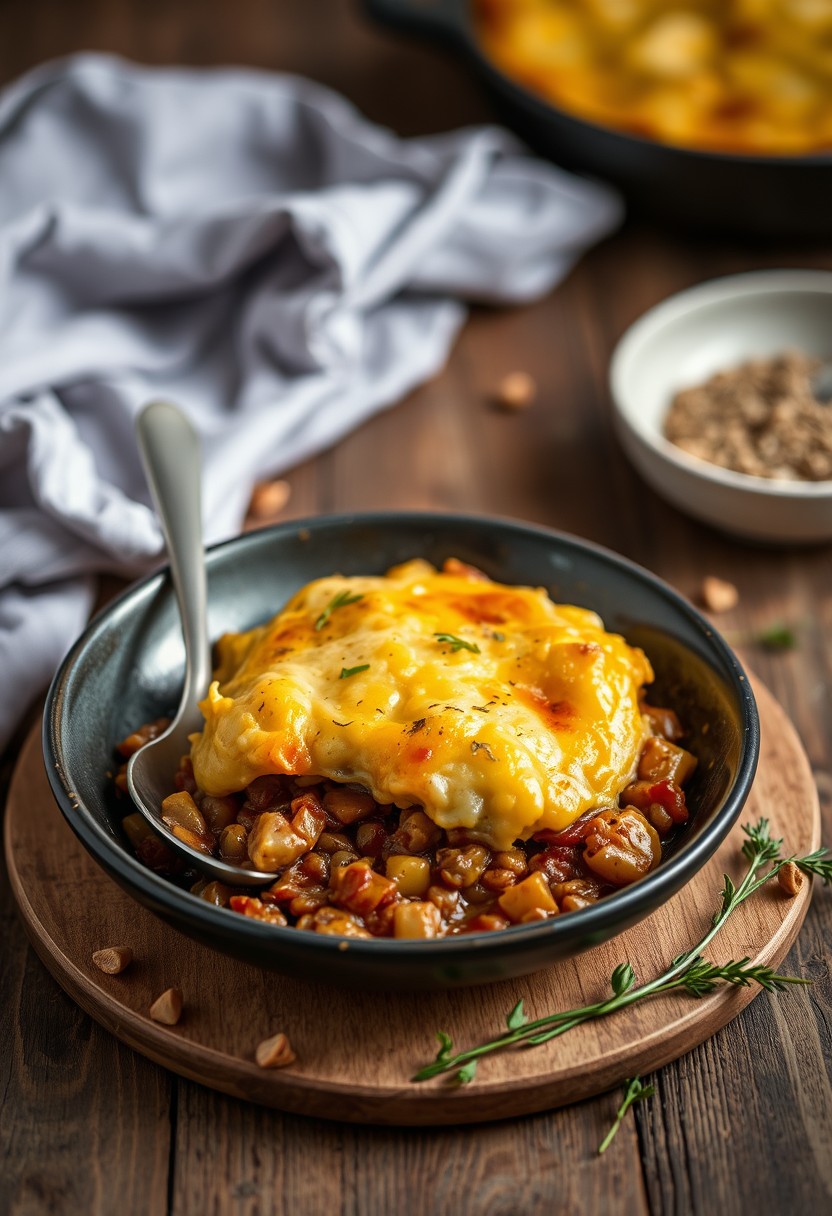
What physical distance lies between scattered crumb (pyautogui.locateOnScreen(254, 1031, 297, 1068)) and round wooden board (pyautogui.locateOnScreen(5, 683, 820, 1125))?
0.02 meters

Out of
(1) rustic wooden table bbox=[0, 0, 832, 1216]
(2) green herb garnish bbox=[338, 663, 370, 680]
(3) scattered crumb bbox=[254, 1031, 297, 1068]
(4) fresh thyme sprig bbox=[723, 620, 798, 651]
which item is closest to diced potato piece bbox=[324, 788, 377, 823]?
(2) green herb garnish bbox=[338, 663, 370, 680]

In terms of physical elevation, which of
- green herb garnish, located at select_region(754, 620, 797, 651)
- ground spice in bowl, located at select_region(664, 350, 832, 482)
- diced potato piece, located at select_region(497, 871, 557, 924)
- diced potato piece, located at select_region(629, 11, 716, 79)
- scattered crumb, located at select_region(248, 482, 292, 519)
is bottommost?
green herb garnish, located at select_region(754, 620, 797, 651)

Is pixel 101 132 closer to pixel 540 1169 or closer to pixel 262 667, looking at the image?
pixel 262 667

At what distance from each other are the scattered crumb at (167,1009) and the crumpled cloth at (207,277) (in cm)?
112

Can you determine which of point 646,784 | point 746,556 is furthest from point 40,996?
point 746,556

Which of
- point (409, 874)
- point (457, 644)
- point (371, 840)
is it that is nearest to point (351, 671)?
point (457, 644)

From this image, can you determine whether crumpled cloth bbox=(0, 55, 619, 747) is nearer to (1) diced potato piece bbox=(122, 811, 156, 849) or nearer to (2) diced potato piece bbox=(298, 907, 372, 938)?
(1) diced potato piece bbox=(122, 811, 156, 849)

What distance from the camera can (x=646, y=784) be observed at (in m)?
2.85

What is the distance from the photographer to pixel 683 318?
452 cm

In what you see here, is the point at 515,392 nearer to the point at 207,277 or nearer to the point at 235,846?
the point at 207,277

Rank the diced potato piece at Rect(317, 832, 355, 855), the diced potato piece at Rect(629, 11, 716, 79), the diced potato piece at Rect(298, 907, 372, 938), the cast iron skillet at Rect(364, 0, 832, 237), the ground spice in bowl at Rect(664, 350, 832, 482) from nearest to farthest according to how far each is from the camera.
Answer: the diced potato piece at Rect(298, 907, 372, 938) < the diced potato piece at Rect(317, 832, 355, 855) < the ground spice in bowl at Rect(664, 350, 832, 482) < the cast iron skillet at Rect(364, 0, 832, 237) < the diced potato piece at Rect(629, 11, 716, 79)

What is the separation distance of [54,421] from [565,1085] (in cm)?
247

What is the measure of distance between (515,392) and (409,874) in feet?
8.13

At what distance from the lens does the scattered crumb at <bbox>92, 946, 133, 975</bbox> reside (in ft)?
8.92
